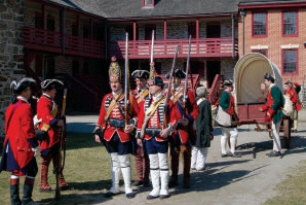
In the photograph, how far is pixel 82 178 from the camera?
9477mm

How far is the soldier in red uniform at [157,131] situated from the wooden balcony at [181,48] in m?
26.0

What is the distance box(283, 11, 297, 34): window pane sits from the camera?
33188mm

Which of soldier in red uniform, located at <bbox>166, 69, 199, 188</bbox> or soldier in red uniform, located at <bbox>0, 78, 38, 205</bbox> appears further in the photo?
soldier in red uniform, located at <bbox>166, 69, 199, 188</bbox>

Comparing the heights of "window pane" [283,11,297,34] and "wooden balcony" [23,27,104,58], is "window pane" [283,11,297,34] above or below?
above

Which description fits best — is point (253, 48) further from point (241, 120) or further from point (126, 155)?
point (126, 155)

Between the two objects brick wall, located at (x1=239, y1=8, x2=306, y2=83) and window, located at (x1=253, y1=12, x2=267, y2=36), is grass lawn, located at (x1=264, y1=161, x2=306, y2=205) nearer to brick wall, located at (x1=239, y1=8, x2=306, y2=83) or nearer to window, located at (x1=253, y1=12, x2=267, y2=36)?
brick wall, located at (x1=239, y1=8, x2=306, y2=83)

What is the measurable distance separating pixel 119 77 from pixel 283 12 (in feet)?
89.4

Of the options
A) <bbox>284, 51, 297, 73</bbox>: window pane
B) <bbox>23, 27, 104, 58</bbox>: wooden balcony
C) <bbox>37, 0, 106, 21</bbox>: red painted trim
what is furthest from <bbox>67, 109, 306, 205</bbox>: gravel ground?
<bbox>284, 51, 297, 73</bbox>: window pane

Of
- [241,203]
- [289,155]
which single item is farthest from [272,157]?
[241,203]

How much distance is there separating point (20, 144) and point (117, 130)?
1.59 metres

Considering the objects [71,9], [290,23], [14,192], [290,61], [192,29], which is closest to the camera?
[14,192]

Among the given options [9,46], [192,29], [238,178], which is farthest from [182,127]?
[192,29]

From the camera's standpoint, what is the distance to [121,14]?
3612 centimetres

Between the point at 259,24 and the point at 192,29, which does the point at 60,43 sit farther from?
the point at 259,24
